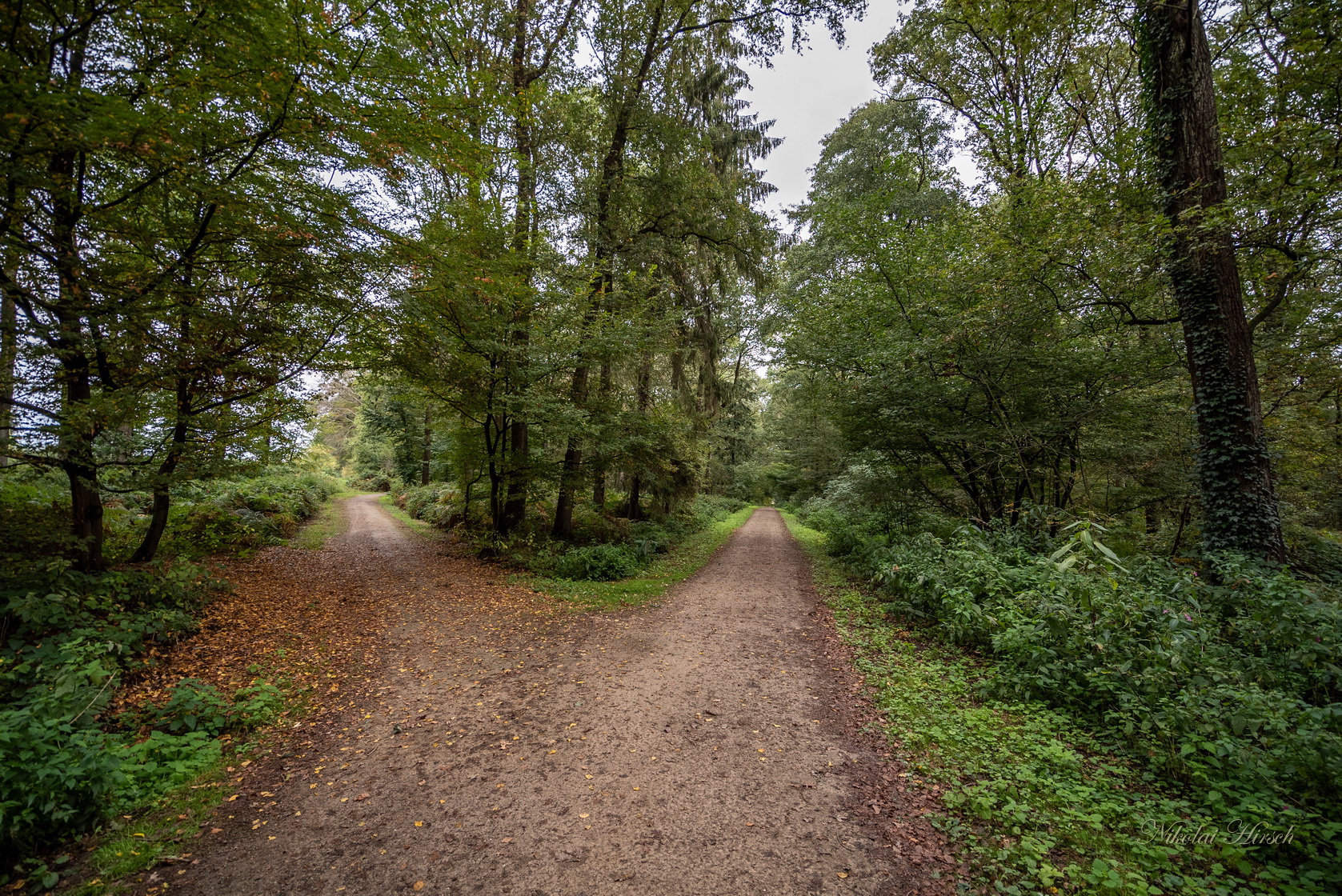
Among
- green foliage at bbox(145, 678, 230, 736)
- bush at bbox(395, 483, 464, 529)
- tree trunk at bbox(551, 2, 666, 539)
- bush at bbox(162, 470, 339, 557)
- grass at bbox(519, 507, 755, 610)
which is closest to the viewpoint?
green foliage at bbox(145, 678, 230, 736)

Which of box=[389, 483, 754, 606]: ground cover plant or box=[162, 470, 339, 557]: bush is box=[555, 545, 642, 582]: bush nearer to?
box=[389, 483, 754, 606]: ground cover plant

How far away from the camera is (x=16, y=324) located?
4.51m

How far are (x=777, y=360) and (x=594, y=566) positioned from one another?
790cm

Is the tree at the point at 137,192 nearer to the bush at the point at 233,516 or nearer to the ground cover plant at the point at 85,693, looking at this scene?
the ground cover plant at the point at 85,693

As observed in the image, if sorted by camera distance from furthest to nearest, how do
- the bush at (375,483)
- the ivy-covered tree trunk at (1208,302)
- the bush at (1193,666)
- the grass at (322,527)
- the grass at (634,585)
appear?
the bush at (375,483), the grass at (322,527), the grass at (634,585), the ivy-covered tree trunk at (1208,302), the bush at (1193,666)

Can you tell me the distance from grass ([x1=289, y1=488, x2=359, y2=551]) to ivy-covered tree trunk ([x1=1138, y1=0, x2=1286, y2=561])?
1656 centimetres

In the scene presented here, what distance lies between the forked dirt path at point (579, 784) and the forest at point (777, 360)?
65 centimetres

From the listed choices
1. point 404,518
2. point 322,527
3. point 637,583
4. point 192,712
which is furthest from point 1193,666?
point 404,518

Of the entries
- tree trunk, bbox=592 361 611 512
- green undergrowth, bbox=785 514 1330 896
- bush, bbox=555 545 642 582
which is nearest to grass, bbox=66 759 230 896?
green undergrowth, bbox=785 514 1330 896

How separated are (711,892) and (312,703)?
4100 millimetres

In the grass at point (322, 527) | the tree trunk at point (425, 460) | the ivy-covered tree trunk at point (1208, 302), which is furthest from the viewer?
the tree trunk at point (425, 460)

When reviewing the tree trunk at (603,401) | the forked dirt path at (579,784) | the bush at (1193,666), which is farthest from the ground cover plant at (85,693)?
the tree trunk at (603,401)

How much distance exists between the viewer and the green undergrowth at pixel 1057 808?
243 centimetres

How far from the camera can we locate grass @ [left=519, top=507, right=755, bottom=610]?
8.02 metres
